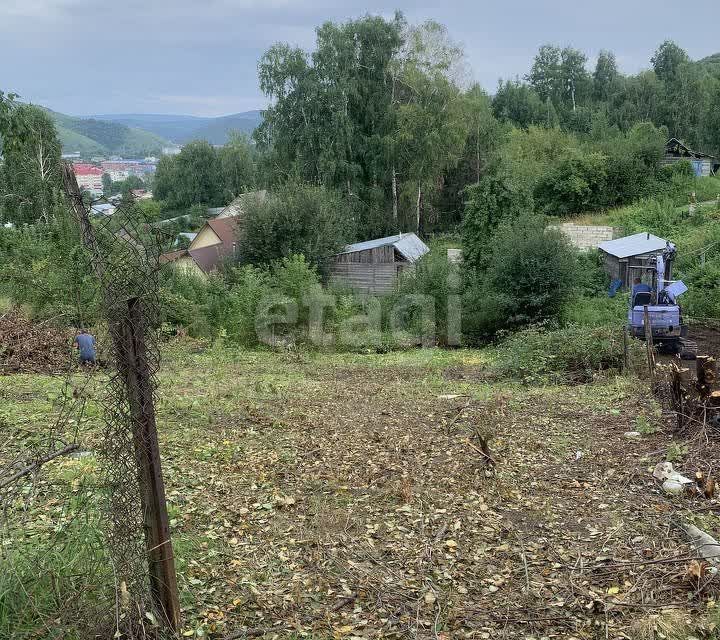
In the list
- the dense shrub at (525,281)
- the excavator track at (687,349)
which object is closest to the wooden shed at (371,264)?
the dense shrub at (525,281)

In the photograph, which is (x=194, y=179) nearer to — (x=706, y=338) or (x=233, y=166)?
(x=233, y=166)

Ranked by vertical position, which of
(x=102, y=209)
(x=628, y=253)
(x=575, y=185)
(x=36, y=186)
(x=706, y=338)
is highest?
(x=36, y=186)

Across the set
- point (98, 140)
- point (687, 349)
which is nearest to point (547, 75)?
point (687, 349)

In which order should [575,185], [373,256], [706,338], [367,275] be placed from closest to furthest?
[706,338] < [373,256] < [367,275] < [575,185]

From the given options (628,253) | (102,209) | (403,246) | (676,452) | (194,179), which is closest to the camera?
(102,209)

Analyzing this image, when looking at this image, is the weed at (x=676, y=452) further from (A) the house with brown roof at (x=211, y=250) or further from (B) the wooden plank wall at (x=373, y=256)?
(B) the wooden plank wall at (x=373, y=256)

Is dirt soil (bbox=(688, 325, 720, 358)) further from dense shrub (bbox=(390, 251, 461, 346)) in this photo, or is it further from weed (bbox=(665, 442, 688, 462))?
Result: weed (bbox=(665, 442, 688, 462))

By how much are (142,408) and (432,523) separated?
261 centimetres

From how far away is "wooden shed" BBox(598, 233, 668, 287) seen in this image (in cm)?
1750

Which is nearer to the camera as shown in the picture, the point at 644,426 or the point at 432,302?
the point at 644,426

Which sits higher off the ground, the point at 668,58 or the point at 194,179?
the point at 668,58

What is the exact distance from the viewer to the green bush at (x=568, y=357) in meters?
10.7

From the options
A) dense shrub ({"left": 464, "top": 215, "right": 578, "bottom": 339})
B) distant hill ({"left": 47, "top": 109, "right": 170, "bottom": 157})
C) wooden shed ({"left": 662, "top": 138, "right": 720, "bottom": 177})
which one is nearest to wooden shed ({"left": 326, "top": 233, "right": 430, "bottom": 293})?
dense shrub ({"left": 464, "top": 215, "right": 578, "bottom": 339})

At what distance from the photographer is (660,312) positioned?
12406 millimetres
